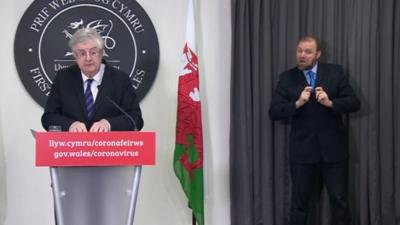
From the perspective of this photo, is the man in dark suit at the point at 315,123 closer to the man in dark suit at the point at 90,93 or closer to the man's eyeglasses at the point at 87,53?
the man in dark suit at the point at 90,93

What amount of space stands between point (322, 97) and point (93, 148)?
1.70 metres

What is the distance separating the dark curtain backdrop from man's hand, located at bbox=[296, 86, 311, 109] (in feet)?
1.30

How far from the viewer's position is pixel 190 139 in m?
3.38

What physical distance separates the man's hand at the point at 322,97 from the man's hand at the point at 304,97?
56 millimetres

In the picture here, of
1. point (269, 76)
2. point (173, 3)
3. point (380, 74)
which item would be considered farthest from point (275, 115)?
point (173, 3)

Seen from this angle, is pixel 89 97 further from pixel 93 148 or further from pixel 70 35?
pixel 70 35

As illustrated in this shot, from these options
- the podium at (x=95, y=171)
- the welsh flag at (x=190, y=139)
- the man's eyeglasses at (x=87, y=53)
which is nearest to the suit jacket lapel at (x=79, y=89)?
the man's eyeglasses at (x=87, y=53)

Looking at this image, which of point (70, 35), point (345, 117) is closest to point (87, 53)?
point (70, 35)

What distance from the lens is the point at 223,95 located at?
3.63 metres

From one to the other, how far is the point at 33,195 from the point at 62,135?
181 centimetres

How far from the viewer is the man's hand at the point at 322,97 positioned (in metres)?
3.09

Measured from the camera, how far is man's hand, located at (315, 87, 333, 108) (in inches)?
122

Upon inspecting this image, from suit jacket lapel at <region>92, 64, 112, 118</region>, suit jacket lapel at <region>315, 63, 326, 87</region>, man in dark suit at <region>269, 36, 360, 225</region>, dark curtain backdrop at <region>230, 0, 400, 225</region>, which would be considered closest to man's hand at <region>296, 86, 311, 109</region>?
man in dark suit at <region>269, 36, 360, 225</region>

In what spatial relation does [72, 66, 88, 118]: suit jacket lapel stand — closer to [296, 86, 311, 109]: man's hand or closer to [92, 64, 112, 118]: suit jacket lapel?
[92, 64, 112, 118]: suit jacket lapel
